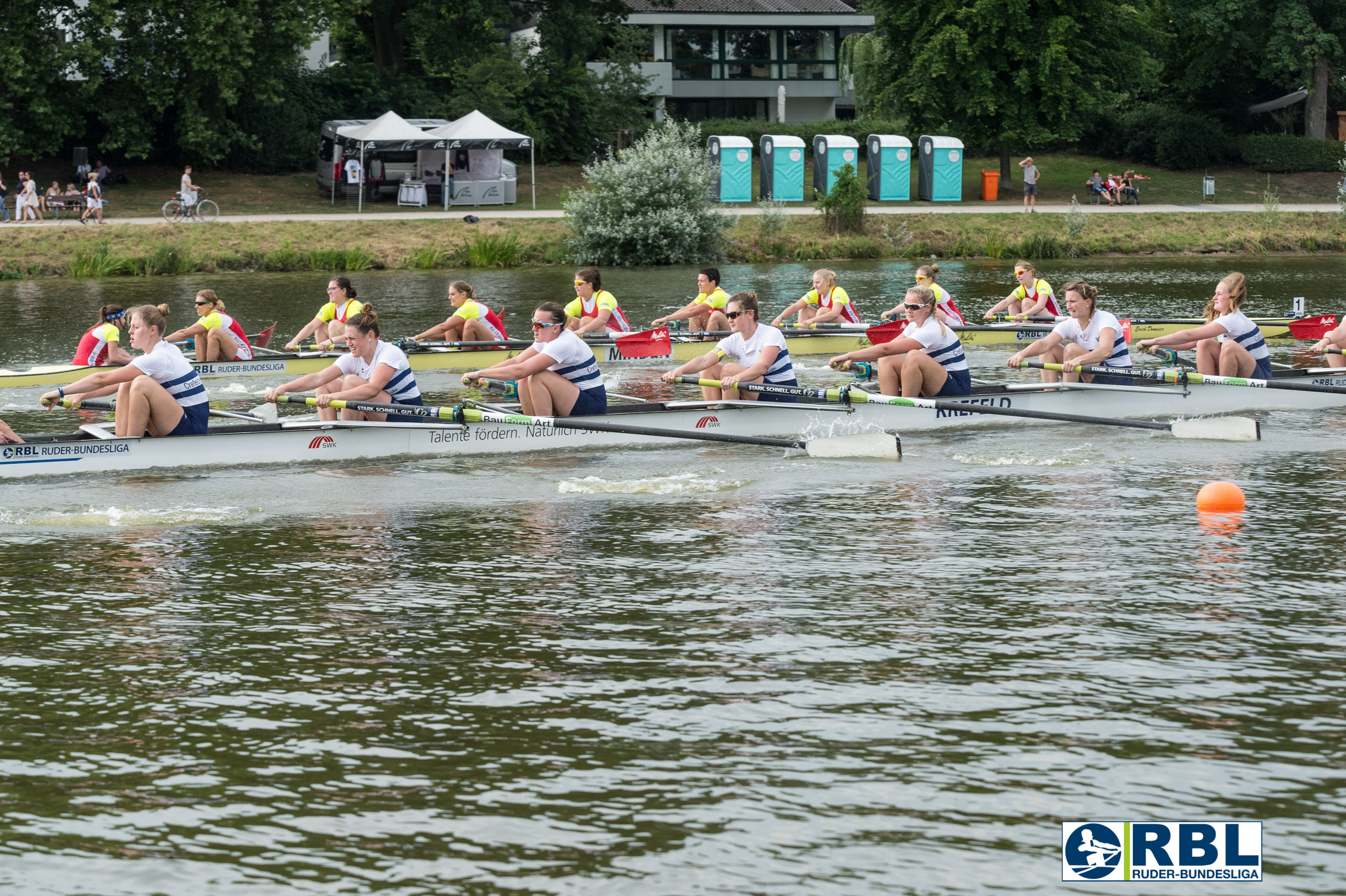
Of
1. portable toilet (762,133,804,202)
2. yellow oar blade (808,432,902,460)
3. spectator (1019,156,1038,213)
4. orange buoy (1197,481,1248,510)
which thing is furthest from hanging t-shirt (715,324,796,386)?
spectator (1019,156,1038,213)

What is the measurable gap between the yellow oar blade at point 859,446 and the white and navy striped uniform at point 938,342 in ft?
4.58

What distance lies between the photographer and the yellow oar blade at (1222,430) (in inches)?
557

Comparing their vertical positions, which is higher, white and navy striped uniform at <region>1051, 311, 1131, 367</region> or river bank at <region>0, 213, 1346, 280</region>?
river bank at <region>0, 213, 1346, 280</region>

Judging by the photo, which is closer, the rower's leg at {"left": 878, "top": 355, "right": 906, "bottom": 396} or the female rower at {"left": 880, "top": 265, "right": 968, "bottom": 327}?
the rower's leg at {"left": 878, "top": 355, "right": 906, "bottom": 396}

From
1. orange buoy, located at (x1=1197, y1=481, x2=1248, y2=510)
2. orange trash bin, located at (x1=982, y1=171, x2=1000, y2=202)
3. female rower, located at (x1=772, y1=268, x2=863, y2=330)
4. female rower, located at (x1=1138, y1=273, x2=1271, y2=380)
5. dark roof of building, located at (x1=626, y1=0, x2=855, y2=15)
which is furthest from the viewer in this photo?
dark roof of building, located at (x1=626, y1=0, x2=855, y2=15)

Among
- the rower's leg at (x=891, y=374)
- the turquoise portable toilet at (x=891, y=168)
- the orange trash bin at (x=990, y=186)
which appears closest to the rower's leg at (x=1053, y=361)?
the rower's leg at (x=891, y=374)

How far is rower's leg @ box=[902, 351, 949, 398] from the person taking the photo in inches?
575

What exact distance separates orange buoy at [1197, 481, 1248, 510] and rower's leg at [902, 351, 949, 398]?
3.45 metres

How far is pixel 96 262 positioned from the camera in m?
32.4

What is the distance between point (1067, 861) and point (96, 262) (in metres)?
30.7

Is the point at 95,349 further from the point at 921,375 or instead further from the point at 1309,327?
the point at 1309,327

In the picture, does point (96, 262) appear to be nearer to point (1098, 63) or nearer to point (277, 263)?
point (277, 263)

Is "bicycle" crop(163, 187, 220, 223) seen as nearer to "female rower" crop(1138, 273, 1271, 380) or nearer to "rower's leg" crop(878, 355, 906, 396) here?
"rower's leg" crop(878, 355, 906, 396)

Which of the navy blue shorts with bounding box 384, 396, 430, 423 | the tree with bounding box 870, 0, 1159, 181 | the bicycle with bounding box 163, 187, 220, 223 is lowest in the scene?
the navy blue shorts with bounding box 384, 396, 430, 423
